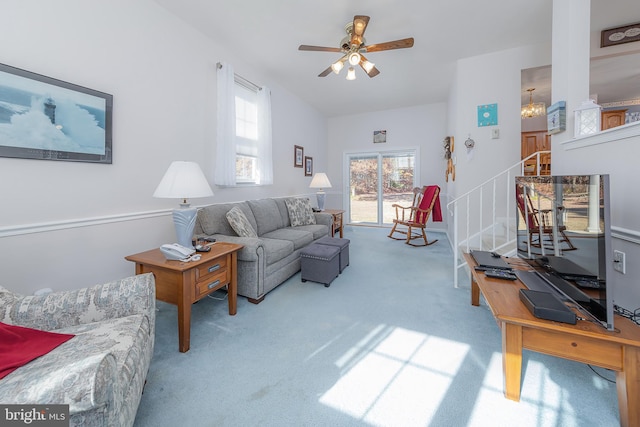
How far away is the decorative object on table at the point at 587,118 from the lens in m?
1.81

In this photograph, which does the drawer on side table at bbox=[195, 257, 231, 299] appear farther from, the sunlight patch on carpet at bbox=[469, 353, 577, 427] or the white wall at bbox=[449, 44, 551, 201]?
the white wall at bbox=[449, 44, 551, 201]

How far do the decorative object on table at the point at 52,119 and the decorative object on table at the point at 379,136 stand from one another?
5.13 meters

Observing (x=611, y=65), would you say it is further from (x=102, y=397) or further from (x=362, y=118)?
(x=102, y=397)

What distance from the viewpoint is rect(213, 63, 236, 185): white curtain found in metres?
3.09

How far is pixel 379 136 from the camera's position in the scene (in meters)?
6.09

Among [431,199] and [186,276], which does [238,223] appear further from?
[431,199]

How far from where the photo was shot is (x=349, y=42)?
8.87 ft

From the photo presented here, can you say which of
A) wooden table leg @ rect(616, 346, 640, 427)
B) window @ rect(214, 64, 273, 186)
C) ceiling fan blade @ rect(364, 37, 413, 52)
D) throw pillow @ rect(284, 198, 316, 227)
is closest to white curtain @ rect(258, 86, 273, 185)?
window @ rect(214, 64, 273, 186)

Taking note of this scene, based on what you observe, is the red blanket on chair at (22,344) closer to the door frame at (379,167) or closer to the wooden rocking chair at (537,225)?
the wooden rocking chair at (537,225)

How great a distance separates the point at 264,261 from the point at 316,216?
199 centimetres

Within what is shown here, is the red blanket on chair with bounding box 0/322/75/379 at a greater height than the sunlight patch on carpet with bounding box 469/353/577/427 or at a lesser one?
greater

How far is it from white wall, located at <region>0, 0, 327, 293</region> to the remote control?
2839 millimetres

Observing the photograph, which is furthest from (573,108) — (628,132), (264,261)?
(264,261)

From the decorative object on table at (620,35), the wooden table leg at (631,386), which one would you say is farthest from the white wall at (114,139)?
the decorative object on table at (620,35)
